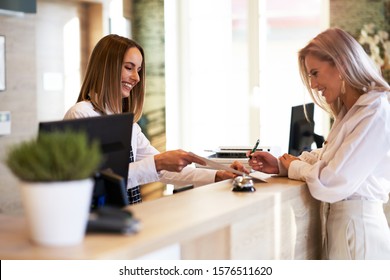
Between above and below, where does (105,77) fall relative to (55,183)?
above

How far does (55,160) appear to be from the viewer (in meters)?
1.61

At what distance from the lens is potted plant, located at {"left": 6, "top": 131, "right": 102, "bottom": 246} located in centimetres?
161

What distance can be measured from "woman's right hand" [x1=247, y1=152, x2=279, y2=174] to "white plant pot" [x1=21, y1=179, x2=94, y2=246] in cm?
141

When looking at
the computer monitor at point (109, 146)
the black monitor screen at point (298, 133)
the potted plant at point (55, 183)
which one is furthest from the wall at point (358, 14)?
the potted plant at point (55, 183)

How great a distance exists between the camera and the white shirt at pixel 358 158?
257 centimetres

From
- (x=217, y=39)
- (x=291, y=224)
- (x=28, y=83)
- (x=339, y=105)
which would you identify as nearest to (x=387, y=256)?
(x=291, y=224)

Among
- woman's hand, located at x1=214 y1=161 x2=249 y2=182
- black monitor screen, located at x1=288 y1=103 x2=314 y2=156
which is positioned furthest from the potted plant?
black monitor screen, located at x1=288 y1=103 x2=314 y2=156

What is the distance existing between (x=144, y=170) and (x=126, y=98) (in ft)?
1.68

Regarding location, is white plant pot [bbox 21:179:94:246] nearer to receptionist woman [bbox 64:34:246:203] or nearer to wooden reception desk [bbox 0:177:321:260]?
wooden reception desk [bbox 0:177:321:260]

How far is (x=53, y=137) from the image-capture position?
1.64m

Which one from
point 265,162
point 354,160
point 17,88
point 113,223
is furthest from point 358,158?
point 17,88

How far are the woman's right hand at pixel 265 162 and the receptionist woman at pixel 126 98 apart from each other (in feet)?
0.34

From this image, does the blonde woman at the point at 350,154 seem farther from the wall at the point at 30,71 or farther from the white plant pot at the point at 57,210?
the wall at the point at 30,71

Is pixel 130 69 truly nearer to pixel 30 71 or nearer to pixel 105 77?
pixel 105 77
